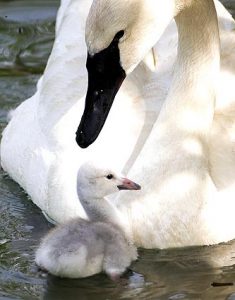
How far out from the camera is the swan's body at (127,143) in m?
8.44

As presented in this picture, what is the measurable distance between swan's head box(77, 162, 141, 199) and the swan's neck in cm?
66

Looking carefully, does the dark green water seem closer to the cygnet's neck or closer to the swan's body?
the swan's body

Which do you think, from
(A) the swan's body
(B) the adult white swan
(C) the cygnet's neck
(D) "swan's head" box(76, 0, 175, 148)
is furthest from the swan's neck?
(C) the cygnet's neck

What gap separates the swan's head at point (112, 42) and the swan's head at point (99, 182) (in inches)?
6.5

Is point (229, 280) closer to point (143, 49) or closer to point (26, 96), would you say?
point (143, 49)

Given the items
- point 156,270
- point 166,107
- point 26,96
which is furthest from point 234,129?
point 26,96

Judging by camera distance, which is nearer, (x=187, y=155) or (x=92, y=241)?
(x=92, y=241)

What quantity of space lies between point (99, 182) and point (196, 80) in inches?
37.9

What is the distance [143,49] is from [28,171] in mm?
1766

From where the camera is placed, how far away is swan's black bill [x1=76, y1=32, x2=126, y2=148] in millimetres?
7914

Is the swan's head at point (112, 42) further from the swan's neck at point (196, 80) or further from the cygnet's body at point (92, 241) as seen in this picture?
the swan's neck at point (196, 80)

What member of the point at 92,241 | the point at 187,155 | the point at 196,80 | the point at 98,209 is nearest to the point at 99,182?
the point at 98,209

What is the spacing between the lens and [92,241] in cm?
797

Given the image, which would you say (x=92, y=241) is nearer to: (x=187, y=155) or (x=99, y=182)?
(x=99, y=182)
